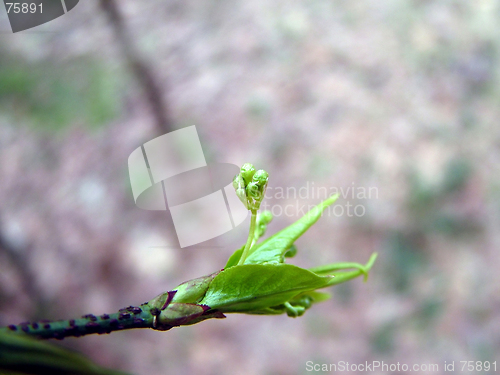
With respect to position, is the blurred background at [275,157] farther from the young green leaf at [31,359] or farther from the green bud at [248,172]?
the young green leaf at [31,359]

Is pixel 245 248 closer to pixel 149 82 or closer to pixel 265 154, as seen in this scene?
pixel 265 154

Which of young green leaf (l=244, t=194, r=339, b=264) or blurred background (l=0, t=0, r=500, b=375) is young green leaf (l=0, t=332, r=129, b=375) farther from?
blurred background (l=0, t=0, r=500, b=375)

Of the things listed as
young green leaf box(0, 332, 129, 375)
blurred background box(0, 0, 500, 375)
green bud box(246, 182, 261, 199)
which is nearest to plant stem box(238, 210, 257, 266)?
green bud box(246, 182, 261, 199)

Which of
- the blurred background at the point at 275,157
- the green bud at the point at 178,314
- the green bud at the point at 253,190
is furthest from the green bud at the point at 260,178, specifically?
the blurred background at the point at 275,157

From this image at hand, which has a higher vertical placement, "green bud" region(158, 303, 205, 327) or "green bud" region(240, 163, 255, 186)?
"green bud" region(240, 163, 255, 186)

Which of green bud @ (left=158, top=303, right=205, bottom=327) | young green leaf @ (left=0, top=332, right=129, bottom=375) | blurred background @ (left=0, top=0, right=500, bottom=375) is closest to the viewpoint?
young green leaf @ (left=0, top=332, right=129, bottom=375)

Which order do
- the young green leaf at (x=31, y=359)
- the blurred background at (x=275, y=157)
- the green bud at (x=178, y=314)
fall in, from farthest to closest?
1. the blurred background at (x=275, y=157)
2. the green bud at (x=178, y=314)
3. the young green leaf at (x=31, y=359)
